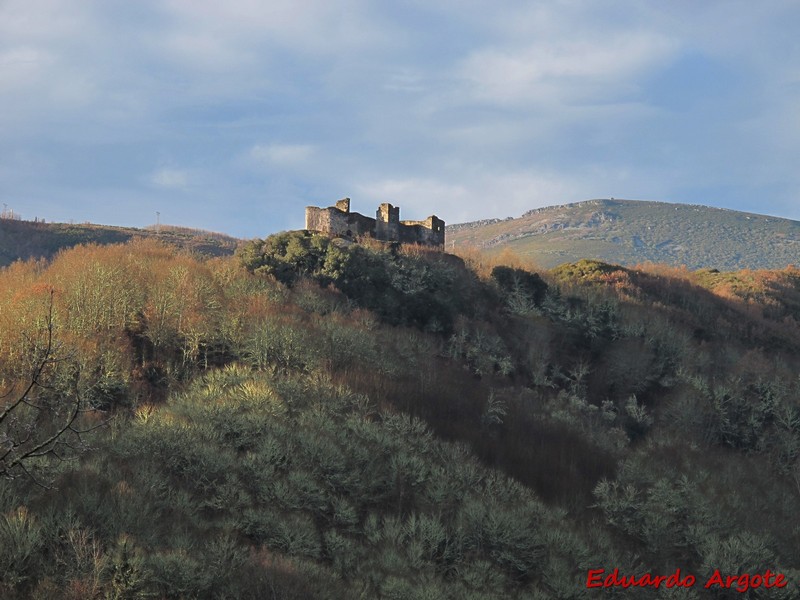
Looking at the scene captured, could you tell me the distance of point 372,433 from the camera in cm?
3397

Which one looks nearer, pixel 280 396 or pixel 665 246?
pixel 280 396

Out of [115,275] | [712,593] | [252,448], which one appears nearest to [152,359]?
[115,275]

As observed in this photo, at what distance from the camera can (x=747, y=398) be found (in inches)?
1940

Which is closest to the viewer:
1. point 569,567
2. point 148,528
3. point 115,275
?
point 148,528

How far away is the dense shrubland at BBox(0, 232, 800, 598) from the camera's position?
22484 millimetres

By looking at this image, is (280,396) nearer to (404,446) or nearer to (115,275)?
(404,446)

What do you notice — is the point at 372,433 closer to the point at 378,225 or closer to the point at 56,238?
the point at 378,225

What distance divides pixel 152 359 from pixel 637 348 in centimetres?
3490

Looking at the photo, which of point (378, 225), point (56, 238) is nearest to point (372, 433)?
point (378, 225)

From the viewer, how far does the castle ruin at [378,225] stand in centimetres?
5728

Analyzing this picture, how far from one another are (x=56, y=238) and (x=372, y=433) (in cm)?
9280

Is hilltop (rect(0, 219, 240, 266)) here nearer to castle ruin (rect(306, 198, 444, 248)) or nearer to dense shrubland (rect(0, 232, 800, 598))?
castle ruin (rect(306, 198, 444, 248))

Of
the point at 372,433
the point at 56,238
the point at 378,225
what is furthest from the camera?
the point at 56,238

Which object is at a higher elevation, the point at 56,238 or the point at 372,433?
the point at 56,238
